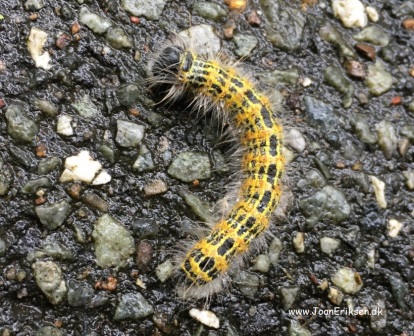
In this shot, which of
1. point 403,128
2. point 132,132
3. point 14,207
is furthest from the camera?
point 403,128

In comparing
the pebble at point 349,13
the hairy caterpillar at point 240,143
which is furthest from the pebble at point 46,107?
the pebble at point 349,13

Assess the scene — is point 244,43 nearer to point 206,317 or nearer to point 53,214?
point 53,214

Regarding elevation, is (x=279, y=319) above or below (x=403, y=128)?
below

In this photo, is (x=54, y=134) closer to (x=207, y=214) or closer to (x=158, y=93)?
(x=158, y=93)

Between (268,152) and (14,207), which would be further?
(268,152)

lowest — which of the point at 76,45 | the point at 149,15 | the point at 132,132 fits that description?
the point at 132,132

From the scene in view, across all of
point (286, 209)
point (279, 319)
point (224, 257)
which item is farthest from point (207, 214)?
point (279, 319)

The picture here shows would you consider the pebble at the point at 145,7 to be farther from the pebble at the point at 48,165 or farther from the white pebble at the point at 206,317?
the white pebble at the point at 206,317
